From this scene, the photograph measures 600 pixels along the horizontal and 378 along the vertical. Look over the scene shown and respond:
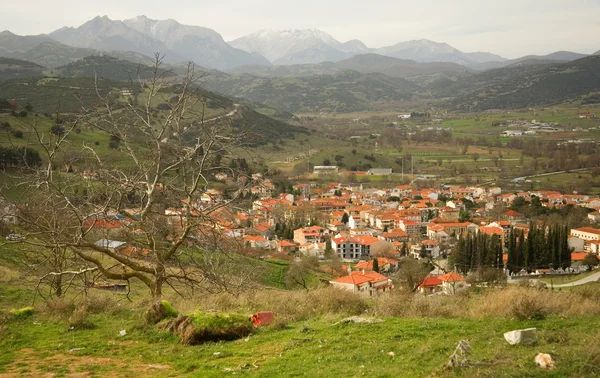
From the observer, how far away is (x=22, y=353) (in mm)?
7297

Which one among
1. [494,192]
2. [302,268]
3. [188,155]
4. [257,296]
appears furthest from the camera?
[494,192]

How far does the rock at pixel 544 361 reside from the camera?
5.09 meters

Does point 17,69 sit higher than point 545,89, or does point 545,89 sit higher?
point 17,69

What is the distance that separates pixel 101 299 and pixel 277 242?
37.3 m

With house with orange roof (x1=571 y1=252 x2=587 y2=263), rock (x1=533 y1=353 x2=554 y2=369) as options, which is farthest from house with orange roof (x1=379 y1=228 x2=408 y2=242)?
rock (x1=533 y1=353 x2=554 y2=369)

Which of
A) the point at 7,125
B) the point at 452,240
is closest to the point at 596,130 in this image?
the point at 452,240

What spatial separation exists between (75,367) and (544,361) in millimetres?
5771

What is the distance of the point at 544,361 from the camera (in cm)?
515

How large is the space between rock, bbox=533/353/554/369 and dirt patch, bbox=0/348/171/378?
14.5 ft

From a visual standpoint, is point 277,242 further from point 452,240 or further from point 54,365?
point 54,365

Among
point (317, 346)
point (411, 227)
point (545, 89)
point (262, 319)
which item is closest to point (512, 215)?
point (411, 227)

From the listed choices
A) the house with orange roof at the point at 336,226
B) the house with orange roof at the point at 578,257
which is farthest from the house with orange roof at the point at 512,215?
the house with orange roof at the point at 336,226

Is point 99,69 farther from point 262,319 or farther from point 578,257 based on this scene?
point 262,319

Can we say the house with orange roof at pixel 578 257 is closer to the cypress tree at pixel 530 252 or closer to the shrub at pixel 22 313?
the cypress tree at pixel 530 252
